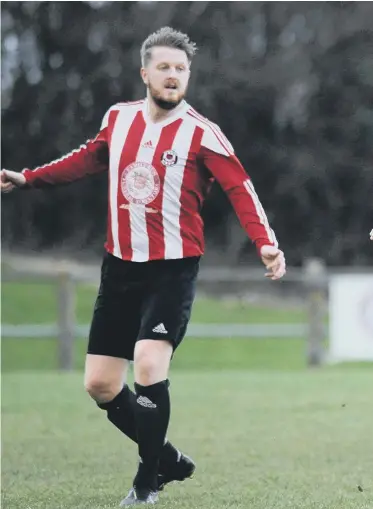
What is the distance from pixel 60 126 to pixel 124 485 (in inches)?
1112

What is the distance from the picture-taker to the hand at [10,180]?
555 cm

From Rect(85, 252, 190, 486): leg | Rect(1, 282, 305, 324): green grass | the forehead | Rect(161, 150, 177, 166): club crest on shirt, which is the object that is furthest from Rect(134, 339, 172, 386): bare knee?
Rect(1, 282, 305, 324): green grass

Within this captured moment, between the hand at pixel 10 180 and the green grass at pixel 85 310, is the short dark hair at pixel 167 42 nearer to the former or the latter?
the hand at pixel 10 180

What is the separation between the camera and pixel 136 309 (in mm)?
5242

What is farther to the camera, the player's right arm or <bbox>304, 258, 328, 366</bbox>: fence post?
<bbox>304, 258, 328, 366</bbox>: fence post

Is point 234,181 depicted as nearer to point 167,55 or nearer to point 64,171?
point 167,55

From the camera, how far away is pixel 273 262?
4863 millimetres

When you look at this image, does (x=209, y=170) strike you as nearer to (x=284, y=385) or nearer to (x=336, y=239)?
(x=284, y=385)

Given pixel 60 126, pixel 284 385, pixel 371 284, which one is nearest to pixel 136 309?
pixel 284 385

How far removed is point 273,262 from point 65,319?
35.9 feet

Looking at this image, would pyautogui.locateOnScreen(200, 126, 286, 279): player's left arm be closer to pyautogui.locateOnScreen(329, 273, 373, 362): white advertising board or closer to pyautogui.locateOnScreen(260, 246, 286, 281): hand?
pyautogui.locateOnScreen(260, 246, 286, 281): hand

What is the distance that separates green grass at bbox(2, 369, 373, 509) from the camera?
5289 mm

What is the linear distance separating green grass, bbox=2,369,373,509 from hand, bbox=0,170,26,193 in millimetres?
1426

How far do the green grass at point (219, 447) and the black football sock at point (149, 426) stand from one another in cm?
16
